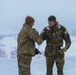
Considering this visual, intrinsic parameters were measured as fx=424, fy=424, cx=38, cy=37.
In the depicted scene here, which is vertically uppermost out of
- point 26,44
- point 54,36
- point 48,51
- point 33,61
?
point 54,36

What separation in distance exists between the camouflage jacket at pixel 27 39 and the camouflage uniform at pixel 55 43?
0.29 metres

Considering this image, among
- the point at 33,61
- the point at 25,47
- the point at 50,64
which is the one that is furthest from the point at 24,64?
the point at 33,61

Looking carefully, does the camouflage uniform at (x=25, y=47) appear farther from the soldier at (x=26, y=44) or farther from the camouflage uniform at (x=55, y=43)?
the camouflage uniform at (x=55, y=43)

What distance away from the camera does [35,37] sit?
578 centimetres

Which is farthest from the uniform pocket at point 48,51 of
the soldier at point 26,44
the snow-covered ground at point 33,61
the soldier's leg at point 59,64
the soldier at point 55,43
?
the snow-covered ground at point 33,61

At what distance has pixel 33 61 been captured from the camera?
7.84m

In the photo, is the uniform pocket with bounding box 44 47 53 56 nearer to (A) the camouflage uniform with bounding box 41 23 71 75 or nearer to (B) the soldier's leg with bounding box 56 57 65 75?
(A) the camouflage uniform with bounding box 41 23 71 75

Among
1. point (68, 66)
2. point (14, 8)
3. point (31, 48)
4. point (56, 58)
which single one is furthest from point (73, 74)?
point (14, 8)

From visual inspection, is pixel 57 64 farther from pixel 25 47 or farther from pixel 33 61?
pixel 33 61

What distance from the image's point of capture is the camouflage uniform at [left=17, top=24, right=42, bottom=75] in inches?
228

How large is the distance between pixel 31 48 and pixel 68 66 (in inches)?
72.4

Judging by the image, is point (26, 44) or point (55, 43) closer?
point (26, 44)

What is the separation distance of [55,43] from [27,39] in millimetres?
499

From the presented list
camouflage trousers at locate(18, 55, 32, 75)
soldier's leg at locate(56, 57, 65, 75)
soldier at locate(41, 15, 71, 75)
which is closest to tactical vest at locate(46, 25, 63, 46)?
soldier at locate(41, 15, 71, 75)
